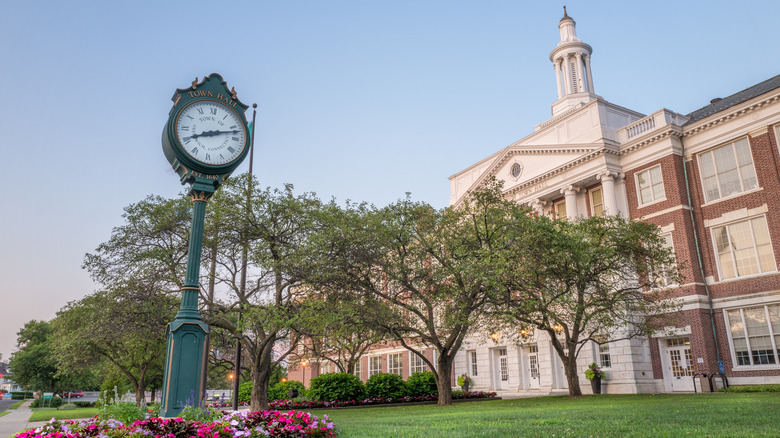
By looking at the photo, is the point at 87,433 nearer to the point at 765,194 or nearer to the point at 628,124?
the point at 765,194

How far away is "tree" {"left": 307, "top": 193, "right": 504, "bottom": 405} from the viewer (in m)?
19.9

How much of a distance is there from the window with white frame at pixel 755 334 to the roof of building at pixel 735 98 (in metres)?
10.2

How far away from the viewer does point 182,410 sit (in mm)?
8617

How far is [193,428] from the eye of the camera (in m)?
7.28

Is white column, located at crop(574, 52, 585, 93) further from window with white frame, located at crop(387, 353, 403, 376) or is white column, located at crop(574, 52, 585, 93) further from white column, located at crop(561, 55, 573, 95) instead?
window with white frame, located at crop(387, 353, 403, 376)

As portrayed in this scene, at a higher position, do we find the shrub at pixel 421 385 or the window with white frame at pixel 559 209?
the window with white frame at pixel 559 209

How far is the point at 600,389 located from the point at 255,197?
21.5 m

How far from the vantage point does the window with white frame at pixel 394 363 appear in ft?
159

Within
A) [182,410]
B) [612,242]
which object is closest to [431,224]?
[612,242]

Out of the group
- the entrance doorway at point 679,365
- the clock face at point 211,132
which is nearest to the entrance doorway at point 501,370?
the entrance doorway at point 679,365

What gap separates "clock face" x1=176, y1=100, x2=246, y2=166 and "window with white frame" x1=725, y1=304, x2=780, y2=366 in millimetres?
25394

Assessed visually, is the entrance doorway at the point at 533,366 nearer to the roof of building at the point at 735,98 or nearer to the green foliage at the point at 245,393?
the roof of building at the point at 735,98

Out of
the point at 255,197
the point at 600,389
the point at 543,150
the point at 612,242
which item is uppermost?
the point at 543,150

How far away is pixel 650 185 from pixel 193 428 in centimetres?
2917
